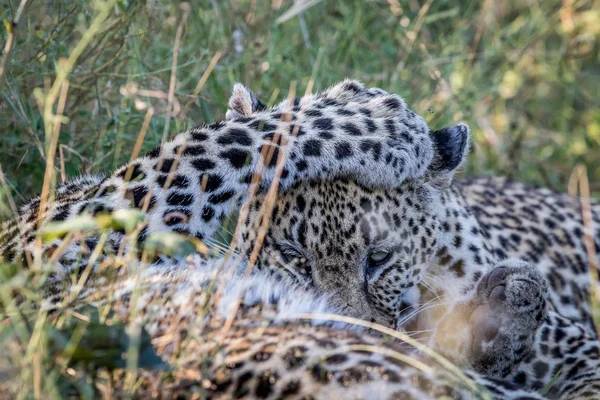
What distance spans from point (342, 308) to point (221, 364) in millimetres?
1358

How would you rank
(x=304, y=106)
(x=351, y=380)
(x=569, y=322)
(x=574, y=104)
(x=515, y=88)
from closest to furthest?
1. (x=351, y=380)
2. (x=304, y=106)
3. (x=569, y=322)
4. (x=515, y=88)
5. (x=574, y=104)

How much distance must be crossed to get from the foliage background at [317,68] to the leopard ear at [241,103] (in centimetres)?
33

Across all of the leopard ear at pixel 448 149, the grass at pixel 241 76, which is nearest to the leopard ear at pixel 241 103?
the grass at pixel 241 76

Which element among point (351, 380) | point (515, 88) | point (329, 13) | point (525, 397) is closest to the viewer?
point (351, 380)

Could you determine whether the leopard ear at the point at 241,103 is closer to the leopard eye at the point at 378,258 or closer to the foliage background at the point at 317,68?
the foliage background at the point at 317,68

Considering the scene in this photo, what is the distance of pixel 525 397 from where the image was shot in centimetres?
296

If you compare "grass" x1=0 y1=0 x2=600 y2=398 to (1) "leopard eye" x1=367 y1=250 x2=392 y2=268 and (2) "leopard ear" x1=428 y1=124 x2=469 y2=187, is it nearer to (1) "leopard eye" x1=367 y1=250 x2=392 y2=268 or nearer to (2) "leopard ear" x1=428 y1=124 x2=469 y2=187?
(2) "leopard ear" x1=428 y1=124 x2=469 y2=187

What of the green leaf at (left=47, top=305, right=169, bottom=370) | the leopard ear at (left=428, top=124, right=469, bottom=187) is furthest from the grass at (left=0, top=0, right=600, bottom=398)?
the leopard ear at (left=428, top=124, right=469, bottom=187)

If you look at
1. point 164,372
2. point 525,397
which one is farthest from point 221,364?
point 525,397

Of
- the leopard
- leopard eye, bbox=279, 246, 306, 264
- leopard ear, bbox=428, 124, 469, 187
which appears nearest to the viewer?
the leopard

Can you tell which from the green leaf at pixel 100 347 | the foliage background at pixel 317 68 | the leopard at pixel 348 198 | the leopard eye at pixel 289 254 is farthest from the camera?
the foliage background at pixel 317 68

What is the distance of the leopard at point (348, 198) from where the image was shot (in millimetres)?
3914

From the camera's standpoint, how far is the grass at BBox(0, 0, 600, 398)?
3707mm

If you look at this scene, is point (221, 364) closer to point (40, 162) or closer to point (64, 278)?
point (64, 278)
